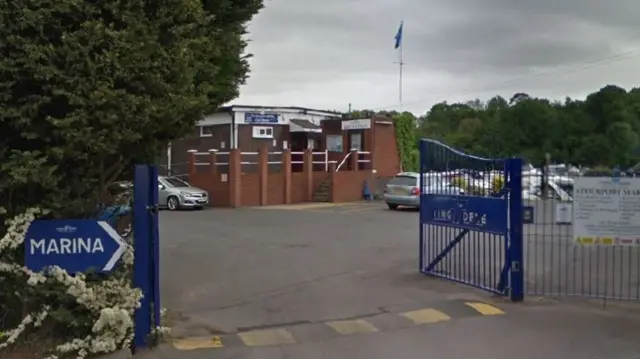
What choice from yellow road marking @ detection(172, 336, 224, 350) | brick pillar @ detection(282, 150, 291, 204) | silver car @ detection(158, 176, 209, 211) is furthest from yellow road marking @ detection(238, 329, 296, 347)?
brick pillar @ detection(282, 150, 291, 204)

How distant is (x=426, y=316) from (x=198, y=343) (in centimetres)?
273

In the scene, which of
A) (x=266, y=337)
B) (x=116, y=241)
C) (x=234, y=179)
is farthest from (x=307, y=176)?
(x=116, y=241)

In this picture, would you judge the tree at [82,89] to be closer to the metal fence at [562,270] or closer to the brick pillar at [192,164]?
the metal fence at [562,270]

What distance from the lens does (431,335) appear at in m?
7.05

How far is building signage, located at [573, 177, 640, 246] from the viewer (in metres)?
8.33

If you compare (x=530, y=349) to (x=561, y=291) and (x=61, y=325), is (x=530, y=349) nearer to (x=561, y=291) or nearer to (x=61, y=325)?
(x=561, y=291)

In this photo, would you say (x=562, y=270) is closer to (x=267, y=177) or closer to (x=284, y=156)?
(x=267, y=177)

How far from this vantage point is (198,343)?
22.1 feet

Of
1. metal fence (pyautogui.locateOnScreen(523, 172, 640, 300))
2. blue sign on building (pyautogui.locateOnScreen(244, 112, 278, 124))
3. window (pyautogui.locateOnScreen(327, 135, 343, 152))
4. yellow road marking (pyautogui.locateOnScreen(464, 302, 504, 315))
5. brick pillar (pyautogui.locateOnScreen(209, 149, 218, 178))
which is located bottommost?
yellow road marking (pyautogui.locateOnScreen(464, 302, 504, 315))

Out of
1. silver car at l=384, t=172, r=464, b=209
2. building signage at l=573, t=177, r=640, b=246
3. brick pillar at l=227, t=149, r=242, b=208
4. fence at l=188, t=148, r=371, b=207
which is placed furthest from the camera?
fence at l=188, t=148, r=371, b=207

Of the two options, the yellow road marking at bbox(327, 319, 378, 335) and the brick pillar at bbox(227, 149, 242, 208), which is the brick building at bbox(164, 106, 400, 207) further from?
the yellow road marking at bbox(327, 319, 378, 335)

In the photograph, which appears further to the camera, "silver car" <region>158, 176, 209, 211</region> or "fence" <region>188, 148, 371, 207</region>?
"fence" <region>188, 148, 371, 207</region>

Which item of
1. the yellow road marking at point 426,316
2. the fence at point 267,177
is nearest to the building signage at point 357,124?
the fence at point 267,177

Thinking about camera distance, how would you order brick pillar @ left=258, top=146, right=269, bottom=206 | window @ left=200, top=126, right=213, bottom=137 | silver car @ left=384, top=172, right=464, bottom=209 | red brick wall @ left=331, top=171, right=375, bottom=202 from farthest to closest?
1. window @ left=200, top=126, right=213, bottom=137
2. red brick wall @ left=331, top=171, right=375, bottom=202
3. brick pillar @ left=258, top=146, right=269, bottom=206
4. silver car @ left=384, top=172, right=464, bottom=209
